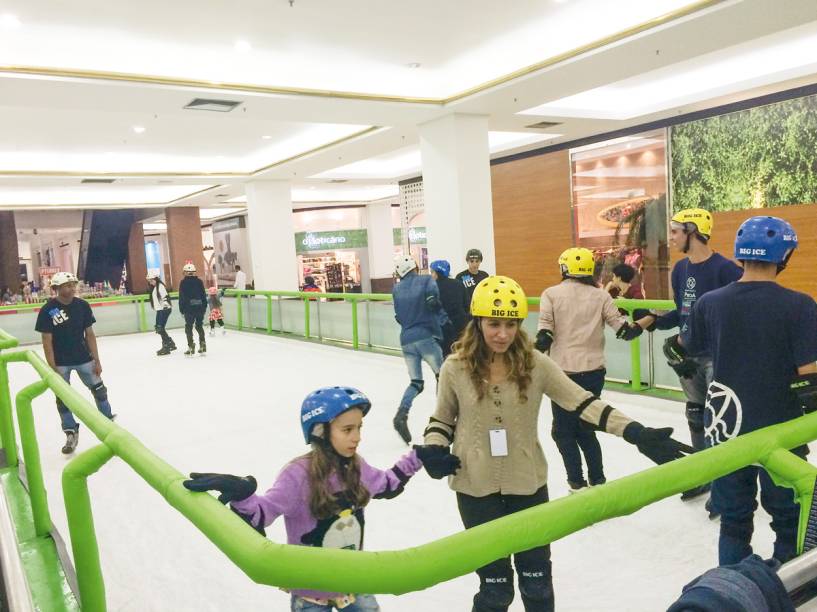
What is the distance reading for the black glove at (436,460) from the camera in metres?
1.86

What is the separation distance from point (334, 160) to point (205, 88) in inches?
226

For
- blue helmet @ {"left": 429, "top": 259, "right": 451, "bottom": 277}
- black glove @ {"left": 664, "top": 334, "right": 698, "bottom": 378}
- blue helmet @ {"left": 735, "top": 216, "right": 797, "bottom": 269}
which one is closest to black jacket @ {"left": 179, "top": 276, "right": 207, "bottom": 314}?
blue helmet @ {"left": 429, "top": 259, "right": 451, "bottom": 277}

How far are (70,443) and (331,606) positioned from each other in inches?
170

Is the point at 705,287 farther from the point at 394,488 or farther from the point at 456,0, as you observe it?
the point at 456,0

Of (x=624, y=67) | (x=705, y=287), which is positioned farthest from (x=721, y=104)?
(x=705, y=287)

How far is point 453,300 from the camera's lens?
5.68 metres

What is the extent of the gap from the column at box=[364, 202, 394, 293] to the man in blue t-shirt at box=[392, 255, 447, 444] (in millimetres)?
18693

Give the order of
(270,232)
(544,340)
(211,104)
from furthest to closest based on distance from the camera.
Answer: (270,232) → (211,104) → (544,340)

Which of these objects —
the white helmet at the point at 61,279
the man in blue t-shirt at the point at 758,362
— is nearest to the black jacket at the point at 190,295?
the white helmet at the point at 61,279

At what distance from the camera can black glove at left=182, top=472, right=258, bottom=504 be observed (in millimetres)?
1223

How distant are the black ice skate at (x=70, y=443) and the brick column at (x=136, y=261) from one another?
1811cm

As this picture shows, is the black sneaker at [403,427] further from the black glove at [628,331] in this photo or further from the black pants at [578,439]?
the black glove at [628,331]

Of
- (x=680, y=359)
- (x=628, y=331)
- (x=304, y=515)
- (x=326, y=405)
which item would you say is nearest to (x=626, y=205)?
(x=628, y=331)

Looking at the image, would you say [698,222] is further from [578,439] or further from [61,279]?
[61,279]
